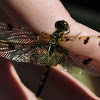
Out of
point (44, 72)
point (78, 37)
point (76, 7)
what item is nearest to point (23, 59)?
point (44, 72)

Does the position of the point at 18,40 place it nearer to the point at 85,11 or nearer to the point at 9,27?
the point at 9,27

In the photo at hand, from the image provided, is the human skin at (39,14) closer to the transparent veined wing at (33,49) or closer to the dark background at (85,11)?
the transparent veined wing at (33,49)

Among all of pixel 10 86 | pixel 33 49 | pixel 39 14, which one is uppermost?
pixel 39 14

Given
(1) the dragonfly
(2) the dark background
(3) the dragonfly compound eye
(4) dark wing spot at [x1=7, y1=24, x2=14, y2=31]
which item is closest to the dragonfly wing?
(1) the dragonfly

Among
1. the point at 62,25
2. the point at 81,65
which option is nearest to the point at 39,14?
the point at 62,25

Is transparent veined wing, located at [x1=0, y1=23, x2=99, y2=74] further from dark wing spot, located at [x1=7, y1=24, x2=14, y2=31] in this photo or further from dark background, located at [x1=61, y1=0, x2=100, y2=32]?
dark background, located at [x1=61, y1=0, x2=100, y2=32]

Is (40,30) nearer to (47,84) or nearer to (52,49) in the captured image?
(52,49)
